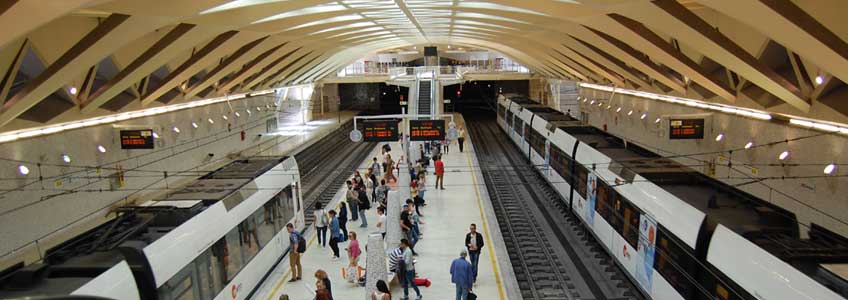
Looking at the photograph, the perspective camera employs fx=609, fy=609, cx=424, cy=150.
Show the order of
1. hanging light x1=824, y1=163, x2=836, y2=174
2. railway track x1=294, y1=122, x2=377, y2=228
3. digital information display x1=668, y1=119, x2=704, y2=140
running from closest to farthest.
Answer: hanging light x1=824, y1=163, x2=836, y2=174 < digital information display x1=668, y1=119, x2=704, y2=140 < railway track x1=294, y1=122, x2=377, y2=228

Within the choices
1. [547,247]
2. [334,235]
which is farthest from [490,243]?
[334,235]

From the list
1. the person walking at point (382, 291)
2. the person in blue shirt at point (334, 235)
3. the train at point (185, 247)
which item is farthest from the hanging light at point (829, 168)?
the train at point (185, 247)

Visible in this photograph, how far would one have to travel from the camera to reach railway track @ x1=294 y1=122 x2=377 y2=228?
22.8 m

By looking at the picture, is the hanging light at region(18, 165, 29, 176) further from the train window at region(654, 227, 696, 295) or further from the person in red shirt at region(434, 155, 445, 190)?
the train window at region(654, 227, 696, 295)

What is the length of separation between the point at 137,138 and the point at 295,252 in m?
8.16

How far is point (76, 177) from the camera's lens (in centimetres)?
1614

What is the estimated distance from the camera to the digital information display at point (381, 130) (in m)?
18.5

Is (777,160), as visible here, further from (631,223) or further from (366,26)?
(366,26)

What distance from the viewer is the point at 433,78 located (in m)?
38.3

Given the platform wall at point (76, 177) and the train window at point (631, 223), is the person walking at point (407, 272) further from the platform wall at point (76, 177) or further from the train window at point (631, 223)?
the platform wall at point (76, 177)

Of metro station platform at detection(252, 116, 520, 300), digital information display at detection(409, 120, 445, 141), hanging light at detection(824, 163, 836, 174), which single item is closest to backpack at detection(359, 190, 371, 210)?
metro station platform at detection(252, 116, 520, 300)

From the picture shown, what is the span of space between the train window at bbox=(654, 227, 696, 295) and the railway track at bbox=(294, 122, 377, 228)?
32.5 feet

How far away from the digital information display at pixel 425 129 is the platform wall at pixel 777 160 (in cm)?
723

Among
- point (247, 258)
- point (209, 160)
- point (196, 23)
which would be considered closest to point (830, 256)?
point (247, 258)
